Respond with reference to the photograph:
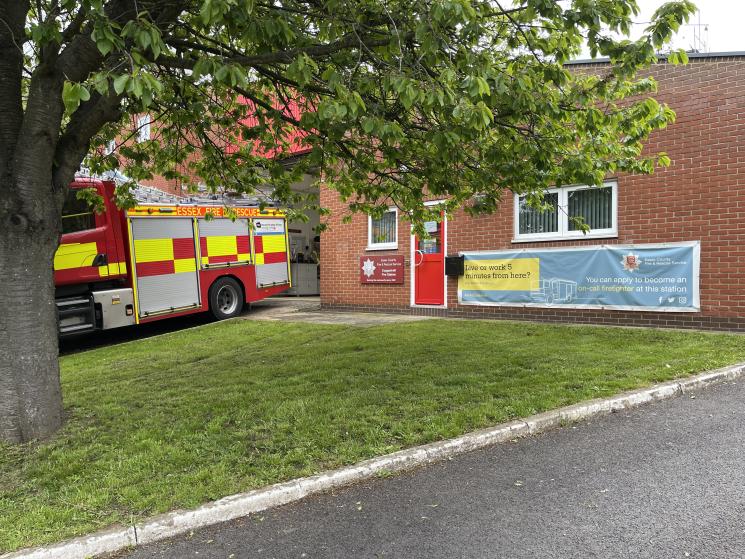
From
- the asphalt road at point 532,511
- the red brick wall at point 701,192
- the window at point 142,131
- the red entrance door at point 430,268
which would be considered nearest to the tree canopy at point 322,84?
the window at point 142,131

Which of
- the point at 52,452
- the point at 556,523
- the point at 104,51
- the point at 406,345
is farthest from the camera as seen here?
the point at 406,345

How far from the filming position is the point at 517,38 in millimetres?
5059

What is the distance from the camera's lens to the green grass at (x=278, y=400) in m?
3.51

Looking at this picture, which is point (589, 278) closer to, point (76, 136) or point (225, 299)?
point (225, 299)

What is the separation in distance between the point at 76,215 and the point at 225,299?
13.0 ft

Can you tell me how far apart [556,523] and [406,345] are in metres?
5.02

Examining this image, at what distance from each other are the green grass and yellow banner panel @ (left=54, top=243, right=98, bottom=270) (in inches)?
67.0

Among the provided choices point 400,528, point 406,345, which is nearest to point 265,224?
point 406,345

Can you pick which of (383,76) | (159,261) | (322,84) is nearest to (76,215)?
(159,261)

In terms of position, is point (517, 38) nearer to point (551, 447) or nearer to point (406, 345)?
point (551, 447)

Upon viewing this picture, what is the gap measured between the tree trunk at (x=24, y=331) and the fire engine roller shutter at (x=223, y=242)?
760cm

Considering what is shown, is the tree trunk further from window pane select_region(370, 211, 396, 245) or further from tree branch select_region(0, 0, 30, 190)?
window pane select_region(370, 211, 396, 245)

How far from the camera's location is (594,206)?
975cm

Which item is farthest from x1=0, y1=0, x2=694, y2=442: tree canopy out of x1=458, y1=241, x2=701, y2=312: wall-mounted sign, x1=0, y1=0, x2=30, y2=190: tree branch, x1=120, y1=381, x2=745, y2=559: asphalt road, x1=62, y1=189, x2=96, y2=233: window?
x1=62, y1=189, x2=96, y2=233: window
